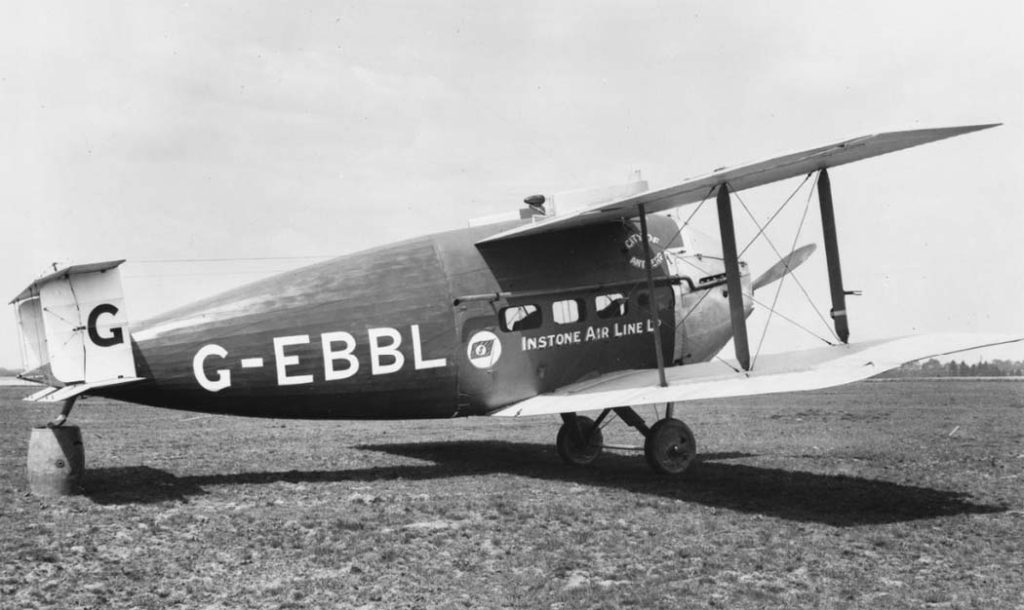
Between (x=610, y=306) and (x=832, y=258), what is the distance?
330cm

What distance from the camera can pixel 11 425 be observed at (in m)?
20.5

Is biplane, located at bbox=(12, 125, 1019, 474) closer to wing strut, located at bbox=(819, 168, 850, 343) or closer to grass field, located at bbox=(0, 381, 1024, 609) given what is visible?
wing strut, located at bbox=(819, 168, 850, 343)

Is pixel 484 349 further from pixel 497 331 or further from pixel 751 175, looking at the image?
pixel 751 175

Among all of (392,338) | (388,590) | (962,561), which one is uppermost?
(392,338)

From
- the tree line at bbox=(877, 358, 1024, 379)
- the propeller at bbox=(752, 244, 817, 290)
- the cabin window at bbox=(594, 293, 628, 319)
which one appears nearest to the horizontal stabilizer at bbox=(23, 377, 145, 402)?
the cabin window at bbox=(594, 293, 628, 319)

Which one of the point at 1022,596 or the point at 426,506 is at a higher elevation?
the point at 426,506

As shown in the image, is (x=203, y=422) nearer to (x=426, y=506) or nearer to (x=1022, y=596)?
(x=426, y=506)

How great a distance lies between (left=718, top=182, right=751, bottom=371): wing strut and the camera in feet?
36.1

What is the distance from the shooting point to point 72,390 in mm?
9453

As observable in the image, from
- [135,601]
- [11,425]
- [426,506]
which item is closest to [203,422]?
[11,425]

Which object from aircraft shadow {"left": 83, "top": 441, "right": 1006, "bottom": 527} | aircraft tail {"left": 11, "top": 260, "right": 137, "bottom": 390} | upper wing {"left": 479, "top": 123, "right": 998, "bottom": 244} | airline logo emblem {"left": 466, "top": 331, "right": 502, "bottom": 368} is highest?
upper wing {"left": 479, "top": 123, "right": 998, "bottom": 244}

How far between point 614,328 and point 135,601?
8390 millimetres

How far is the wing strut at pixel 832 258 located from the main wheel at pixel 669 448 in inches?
102

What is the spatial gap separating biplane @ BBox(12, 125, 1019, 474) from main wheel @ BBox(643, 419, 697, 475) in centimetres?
2
